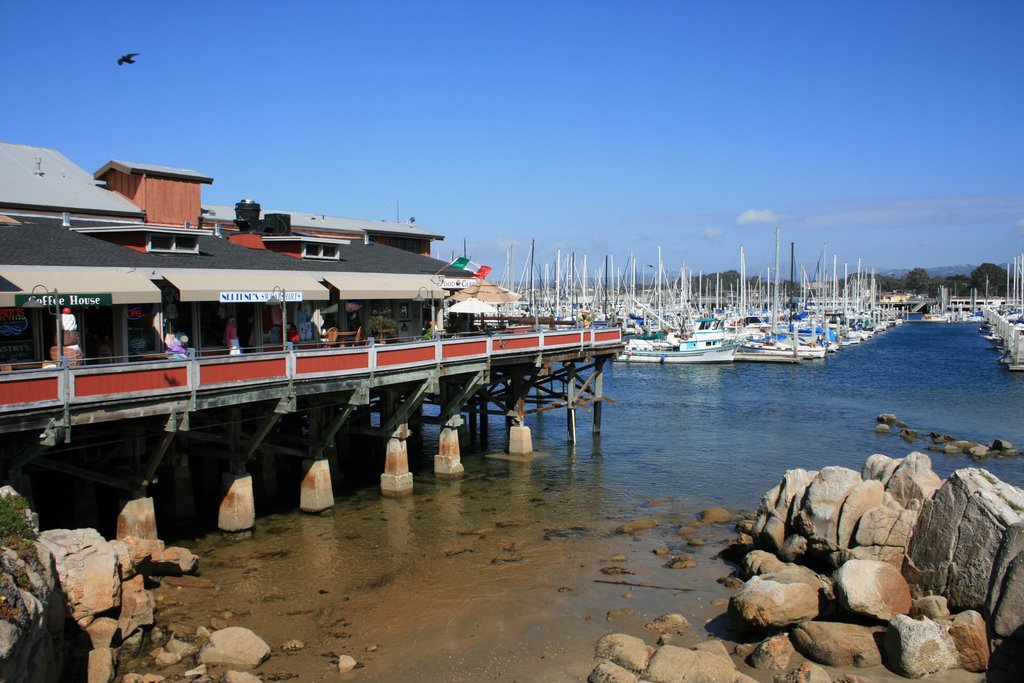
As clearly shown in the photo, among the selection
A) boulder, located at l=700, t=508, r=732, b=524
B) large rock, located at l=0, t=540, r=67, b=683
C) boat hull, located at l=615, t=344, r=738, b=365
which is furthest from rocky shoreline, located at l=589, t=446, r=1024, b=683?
boat hull, located at l=615, t=344, r=738, b=365

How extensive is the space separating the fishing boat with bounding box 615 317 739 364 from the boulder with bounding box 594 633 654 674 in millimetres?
64163

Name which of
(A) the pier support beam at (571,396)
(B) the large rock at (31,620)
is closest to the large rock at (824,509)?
(B) the large rock at (31,620)

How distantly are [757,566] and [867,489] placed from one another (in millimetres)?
2773

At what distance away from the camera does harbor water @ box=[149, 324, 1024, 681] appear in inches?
573

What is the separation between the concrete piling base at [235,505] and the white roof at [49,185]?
39.2ft

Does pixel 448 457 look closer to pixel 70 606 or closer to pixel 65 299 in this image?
pixel 65 299

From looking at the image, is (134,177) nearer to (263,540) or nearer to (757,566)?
(263,540)

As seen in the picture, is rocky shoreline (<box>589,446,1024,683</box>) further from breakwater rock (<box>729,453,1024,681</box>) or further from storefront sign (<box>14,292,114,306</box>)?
storefront sign (<box>14,292,114,306</box>)

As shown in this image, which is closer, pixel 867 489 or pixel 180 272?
pixel 867 489

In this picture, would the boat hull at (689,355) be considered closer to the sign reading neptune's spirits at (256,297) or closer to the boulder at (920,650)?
the sign reading neptune's spirits at (256,297)

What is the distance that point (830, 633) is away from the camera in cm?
1344

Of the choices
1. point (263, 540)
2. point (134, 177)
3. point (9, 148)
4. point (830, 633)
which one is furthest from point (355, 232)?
point (830, 633)

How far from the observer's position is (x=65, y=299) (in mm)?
16734

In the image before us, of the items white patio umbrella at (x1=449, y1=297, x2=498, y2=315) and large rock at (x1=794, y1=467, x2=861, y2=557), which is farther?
white patio umbrella at (x1=449, y1=297, x2=498, y2=315)
